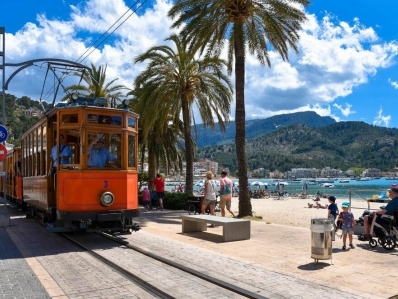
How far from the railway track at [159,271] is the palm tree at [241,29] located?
8.65 metres

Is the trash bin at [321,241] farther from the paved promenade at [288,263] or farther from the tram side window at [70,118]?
the tram side window at [70,118]

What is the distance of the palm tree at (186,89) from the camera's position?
74.8 ft

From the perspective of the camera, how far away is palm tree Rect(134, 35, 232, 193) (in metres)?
22.8

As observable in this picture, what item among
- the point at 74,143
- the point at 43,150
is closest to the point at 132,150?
the point at 74,143

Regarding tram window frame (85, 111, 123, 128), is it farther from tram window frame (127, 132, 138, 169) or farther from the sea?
the sea

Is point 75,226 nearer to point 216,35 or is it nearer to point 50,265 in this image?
point 50,265

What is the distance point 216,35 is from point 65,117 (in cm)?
951

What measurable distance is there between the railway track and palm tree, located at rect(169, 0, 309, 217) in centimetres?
865

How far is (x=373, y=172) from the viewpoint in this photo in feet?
593

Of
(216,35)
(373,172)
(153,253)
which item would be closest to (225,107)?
(216,35)

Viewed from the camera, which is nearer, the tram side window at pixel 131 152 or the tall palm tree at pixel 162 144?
the tram side window at pixel 131 152

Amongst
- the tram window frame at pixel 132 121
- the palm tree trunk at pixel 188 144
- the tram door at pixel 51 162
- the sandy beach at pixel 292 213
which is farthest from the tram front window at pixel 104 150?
the palm tree trunk at pixel 188 144

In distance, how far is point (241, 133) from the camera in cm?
1833

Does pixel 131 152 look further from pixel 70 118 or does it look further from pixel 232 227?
pixel 232 227
